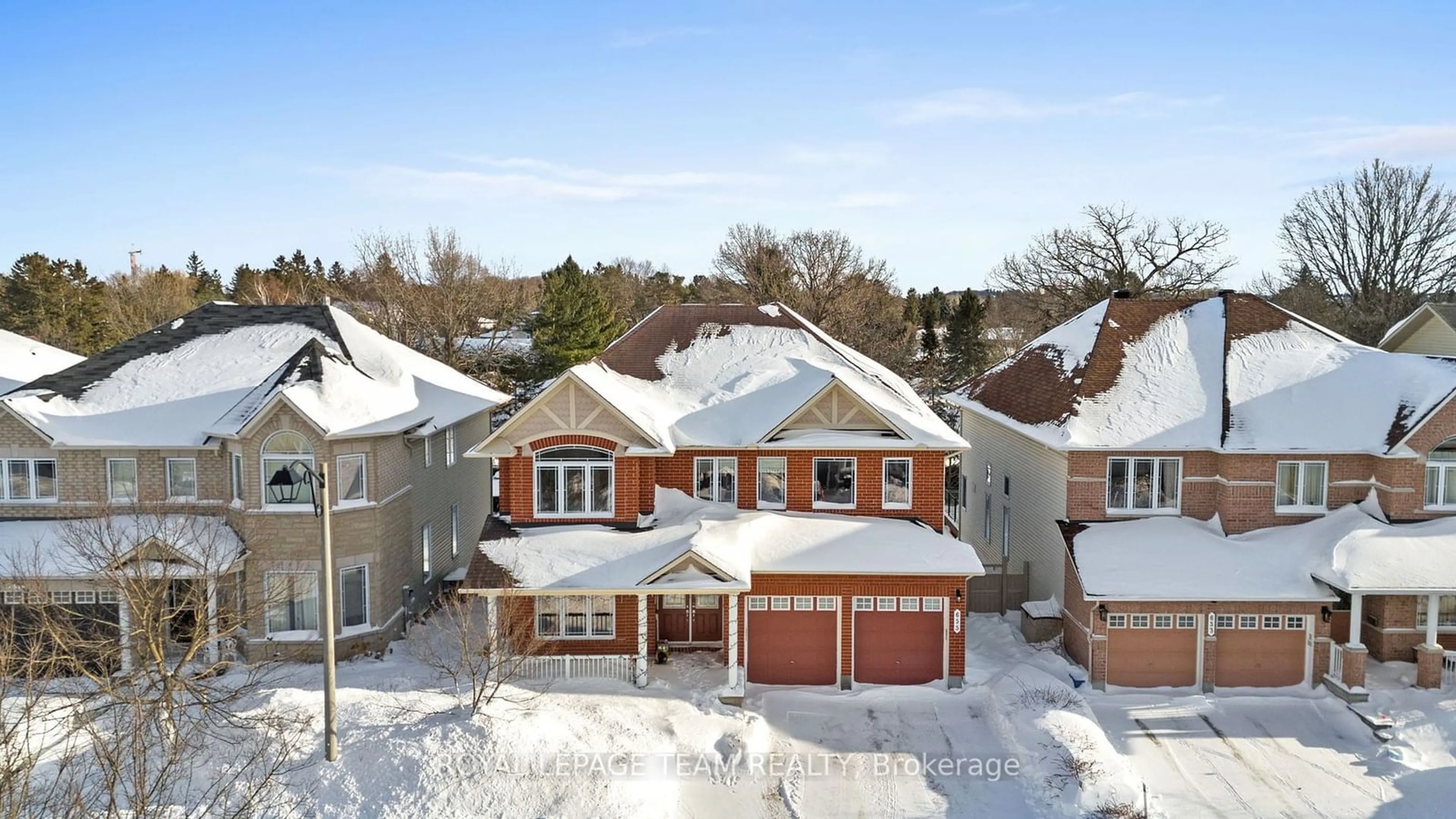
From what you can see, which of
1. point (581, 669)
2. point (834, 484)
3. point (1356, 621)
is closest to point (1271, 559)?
point (1356, 621)

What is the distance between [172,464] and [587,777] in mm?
14184

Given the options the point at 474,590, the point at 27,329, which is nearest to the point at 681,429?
the point at 474,590

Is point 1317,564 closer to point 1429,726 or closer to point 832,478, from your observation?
point 1429,726

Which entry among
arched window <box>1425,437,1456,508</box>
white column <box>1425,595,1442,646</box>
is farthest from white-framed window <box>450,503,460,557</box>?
arched window <box>1425,437,1456,508</box>

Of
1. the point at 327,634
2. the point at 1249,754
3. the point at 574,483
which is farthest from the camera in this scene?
the point at 574,483

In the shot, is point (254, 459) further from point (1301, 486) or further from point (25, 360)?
point (1301, 486)

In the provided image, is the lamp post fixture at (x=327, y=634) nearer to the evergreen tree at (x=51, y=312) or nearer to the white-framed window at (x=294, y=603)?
the white-framed window at (x=294, y=603)

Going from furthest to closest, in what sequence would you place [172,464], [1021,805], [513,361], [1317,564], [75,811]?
1. [513,361]
2. [172,464]
3. [1317,564]
4. [1021,805]
5. [75,811]

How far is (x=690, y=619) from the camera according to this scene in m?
23.2

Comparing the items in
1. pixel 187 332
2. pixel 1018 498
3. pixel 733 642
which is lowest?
pixel 733 642

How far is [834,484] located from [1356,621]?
1227cm

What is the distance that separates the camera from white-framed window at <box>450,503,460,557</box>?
29031 mm

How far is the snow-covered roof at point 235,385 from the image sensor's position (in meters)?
22.3

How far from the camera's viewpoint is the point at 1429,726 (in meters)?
19.4
